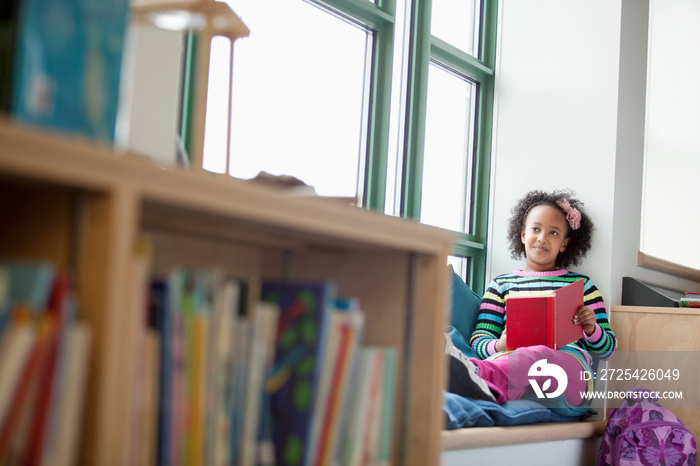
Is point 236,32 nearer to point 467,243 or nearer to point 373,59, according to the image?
point 373,59

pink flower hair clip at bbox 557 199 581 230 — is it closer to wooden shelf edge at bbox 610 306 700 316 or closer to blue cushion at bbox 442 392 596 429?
wooden shelf edge at bbox 610 306 700 316

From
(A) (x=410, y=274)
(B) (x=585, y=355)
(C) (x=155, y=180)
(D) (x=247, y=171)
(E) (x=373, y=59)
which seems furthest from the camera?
(E) (x=373, y=59)

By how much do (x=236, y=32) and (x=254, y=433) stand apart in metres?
0.79

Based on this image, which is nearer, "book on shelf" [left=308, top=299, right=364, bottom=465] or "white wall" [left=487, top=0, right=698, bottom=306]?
"book on shelf" [left=308, top=299, right=364, bottom=465]

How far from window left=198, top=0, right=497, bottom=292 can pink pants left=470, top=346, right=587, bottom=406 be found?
77 centimetres

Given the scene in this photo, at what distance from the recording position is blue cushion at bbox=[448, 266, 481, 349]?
259 cm

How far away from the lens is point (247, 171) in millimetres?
2283

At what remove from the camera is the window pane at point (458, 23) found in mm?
3004

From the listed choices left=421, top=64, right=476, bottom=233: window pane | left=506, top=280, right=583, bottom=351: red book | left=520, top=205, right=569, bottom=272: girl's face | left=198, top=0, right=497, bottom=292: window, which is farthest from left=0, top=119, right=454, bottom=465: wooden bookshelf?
left=421, top=64, right=476, bottom=233: window pane

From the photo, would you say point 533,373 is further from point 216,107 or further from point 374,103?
point 216,107

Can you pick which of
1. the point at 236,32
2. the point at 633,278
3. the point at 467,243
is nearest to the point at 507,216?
the point at 467,243

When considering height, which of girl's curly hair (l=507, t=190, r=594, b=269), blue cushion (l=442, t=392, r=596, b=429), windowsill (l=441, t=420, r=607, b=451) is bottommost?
windowsill (l=441, t=420, r=607, b=451)

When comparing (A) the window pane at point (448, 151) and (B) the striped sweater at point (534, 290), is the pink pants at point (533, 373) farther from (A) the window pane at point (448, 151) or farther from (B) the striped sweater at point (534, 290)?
(A) the window pane at point (448, 151)

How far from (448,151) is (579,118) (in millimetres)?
549
